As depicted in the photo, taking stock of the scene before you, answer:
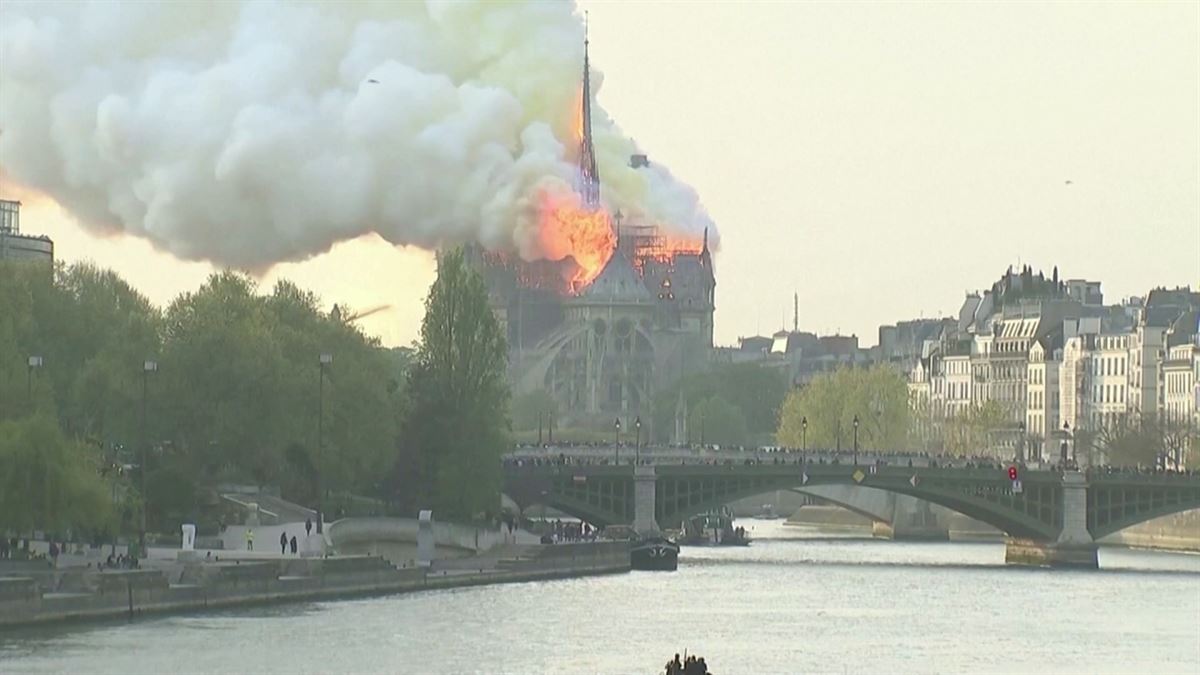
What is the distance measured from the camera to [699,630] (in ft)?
268

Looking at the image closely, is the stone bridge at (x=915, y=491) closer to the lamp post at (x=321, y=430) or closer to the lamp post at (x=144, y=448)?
the lamp post at (x=321, y=430)

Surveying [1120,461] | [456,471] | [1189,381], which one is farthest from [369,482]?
[1189,381]

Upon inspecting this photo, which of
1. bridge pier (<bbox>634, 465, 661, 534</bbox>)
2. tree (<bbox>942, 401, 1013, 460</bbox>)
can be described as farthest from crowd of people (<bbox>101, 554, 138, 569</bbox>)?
tree (<bbox>942, 401, 1013, 460</bbox>)

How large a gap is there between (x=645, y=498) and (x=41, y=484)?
38.5 m

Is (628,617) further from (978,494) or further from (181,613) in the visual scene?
(978,494)

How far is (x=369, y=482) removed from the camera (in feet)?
346

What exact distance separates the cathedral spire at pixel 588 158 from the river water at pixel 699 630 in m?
59.8

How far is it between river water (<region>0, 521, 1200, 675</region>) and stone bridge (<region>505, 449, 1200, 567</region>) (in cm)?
929

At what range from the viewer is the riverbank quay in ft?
243

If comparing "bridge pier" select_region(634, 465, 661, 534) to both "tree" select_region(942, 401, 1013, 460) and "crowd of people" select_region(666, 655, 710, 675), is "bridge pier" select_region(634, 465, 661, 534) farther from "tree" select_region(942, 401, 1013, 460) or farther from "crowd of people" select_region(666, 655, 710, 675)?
"crowd of people" select_region(666, 655, 710, 675)

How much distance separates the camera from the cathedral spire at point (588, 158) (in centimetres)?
16538

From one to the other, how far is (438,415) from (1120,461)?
52.4 m

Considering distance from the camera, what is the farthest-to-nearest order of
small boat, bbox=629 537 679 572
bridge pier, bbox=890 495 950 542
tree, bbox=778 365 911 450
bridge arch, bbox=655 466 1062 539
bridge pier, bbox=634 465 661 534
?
1. tree, bbox=778 365 911 450
2. bridge pier, bbox=890 495 950 542
3. bridge arch, bbox=655 466 1062 539
4. bridge pier, bbox=634 465 661 534
5. small boat, bbox=629 537 679 572

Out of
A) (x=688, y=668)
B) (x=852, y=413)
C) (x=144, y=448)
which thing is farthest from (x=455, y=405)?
(x=852, y=413)
